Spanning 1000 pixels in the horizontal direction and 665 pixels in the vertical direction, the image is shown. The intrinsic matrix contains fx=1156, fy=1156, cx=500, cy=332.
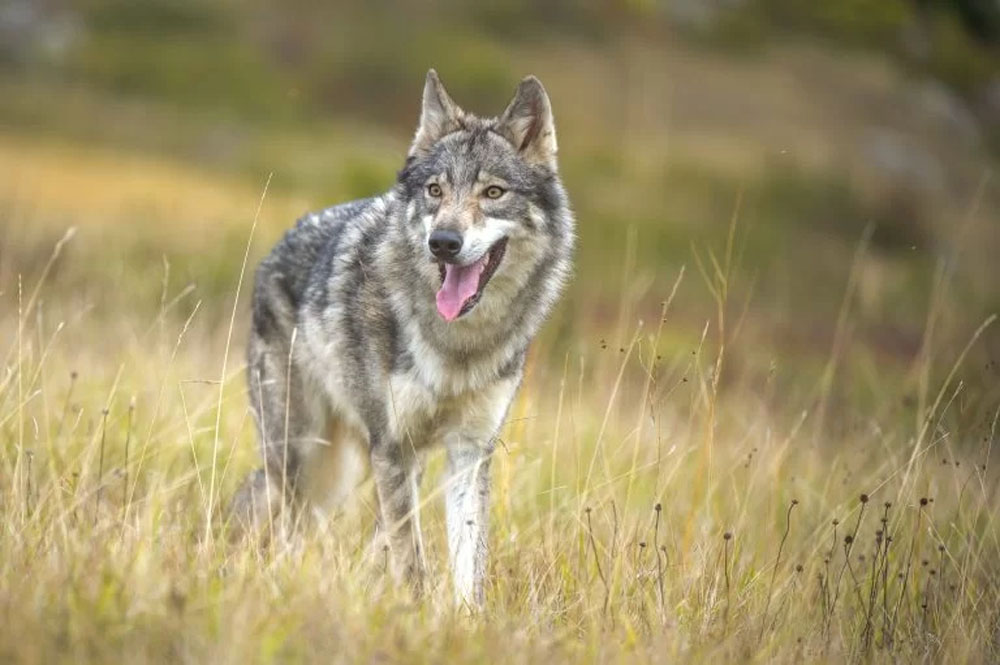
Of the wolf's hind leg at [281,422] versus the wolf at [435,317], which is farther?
the wolf's hind leg at [281,422]

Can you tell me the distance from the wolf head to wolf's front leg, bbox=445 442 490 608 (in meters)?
0.60

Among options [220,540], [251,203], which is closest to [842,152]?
[251,203]

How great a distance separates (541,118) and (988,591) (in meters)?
2.76

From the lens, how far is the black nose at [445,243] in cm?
448

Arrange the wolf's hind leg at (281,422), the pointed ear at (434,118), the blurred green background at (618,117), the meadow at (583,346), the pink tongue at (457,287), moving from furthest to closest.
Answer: the blurred green background at (618,117), the wolf's hind leg at (281,422), the pointed ear at (434,118), the pink tongue at (457,287), the meadow at (583,346)

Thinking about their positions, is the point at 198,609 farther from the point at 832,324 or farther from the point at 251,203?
the point at 251,203

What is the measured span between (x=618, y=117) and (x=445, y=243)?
91.9ft

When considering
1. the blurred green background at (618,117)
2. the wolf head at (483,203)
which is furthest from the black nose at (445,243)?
the blurred green background at (618,117)

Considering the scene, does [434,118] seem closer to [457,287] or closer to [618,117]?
[457,287]

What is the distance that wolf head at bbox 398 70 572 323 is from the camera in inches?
184

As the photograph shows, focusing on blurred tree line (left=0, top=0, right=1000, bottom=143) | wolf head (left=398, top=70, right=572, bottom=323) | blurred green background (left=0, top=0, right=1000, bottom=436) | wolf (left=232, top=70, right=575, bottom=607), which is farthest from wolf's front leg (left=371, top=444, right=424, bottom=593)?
blurred tree line (left=0, top=0, right=1000, bottom=143)

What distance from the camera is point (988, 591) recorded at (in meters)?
4.80

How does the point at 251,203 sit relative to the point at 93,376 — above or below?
below

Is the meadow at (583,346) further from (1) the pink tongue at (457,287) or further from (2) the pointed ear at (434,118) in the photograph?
Answer: (2) the pointed ear at (434,118)
